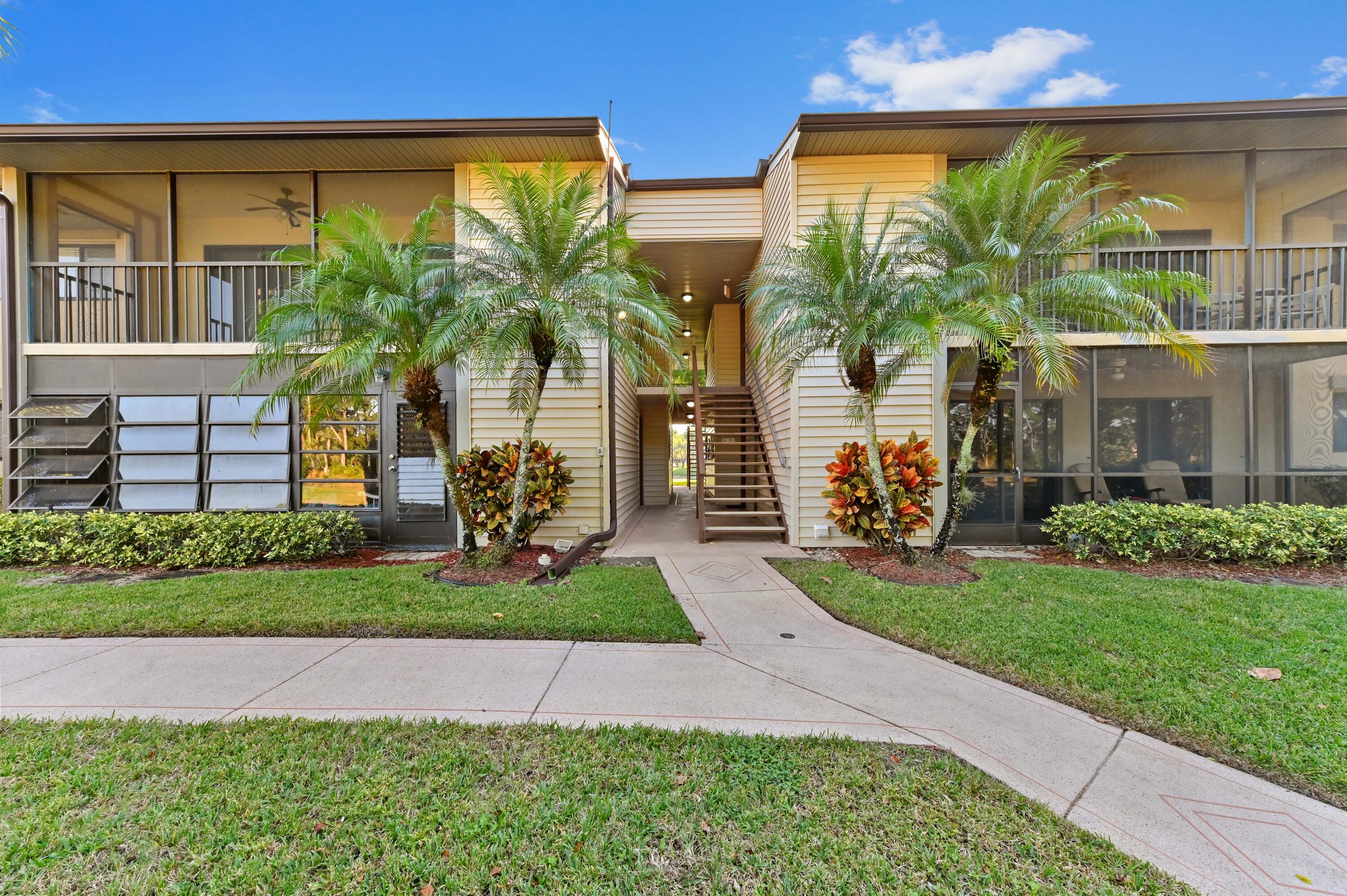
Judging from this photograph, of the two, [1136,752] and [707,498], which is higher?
[707,498]

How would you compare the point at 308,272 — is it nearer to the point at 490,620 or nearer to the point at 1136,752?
the point at 490,620

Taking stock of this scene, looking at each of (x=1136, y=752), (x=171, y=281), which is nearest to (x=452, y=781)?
(x=1136, y=752)

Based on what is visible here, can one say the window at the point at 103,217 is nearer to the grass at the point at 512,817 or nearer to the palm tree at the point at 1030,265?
the grass at the point at 512,817

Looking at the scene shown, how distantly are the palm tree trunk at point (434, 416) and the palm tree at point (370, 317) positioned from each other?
10mm

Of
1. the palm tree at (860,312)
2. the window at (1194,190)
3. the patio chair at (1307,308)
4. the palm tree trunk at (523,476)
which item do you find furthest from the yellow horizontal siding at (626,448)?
the patio chair at (1307,308)

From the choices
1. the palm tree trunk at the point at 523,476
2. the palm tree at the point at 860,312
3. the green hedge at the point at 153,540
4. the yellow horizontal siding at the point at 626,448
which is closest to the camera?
the palm tree at the point at 860,312

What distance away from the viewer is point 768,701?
2.96 meters

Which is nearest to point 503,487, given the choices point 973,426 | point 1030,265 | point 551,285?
point 551,285

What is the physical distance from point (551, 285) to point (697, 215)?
466 centimetres

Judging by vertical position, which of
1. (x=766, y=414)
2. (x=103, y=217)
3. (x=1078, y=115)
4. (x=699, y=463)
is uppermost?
(x=1078, y=115)

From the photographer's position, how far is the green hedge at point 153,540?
588 centimetres

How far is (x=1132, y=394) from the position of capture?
6.88 meters

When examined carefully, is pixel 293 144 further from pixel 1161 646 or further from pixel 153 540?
pixel 1161 646

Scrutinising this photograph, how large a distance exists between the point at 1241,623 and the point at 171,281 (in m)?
12.3
